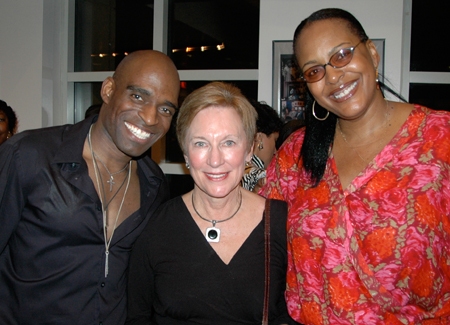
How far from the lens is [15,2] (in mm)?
5164

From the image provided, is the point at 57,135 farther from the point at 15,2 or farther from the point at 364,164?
the point at 15,2

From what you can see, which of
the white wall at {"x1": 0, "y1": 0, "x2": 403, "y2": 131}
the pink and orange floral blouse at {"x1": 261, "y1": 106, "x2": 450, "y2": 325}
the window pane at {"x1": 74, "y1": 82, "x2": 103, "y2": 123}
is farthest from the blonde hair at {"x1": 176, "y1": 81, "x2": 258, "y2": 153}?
the window pane at {"x1": 74, "y1": 82, "x2": 103, "y2": 123}

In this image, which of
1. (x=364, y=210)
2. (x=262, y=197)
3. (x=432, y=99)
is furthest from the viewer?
(x=432, y=99)

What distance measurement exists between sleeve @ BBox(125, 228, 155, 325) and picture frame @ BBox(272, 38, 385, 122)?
3130 mm

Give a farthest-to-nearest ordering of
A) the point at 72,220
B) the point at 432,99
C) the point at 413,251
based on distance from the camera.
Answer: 1. the point at 432,99
2. the point at 72,220
3. the point at 413,251

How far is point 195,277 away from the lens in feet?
5.78

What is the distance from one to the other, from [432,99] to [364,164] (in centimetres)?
368

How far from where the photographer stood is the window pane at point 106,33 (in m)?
5.77

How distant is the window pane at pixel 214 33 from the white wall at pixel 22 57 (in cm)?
166

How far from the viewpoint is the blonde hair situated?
1.82 m

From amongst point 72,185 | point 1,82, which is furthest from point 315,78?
point 1,82

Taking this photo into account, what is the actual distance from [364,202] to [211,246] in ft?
2.16

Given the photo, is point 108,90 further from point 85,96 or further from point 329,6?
point 85,96

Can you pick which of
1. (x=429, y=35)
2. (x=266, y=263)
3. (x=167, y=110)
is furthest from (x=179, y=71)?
(x=266, y=263)
